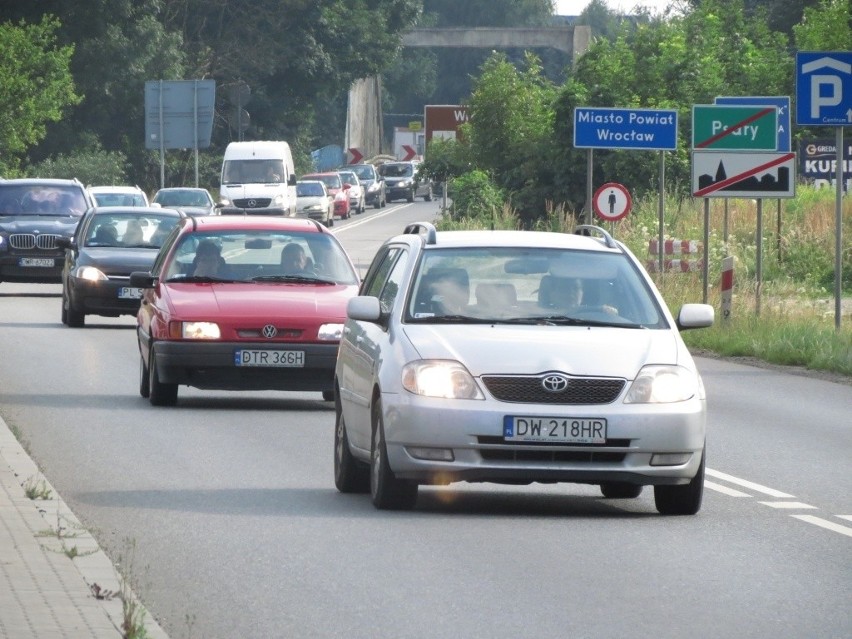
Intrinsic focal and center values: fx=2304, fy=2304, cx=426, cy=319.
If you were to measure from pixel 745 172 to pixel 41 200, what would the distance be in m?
12.7

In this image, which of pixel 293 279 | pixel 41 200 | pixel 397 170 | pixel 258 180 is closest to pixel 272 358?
pixel 293 279

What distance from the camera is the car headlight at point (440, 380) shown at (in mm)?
10938

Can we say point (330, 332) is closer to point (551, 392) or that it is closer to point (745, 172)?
point (551, 392)

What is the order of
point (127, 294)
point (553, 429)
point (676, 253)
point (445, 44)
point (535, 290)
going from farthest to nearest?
point (445, 44), point (676, 253), point (127, 294), point (535, 290), point (553, 429)

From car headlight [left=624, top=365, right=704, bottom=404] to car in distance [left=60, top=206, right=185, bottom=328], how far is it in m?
15.5

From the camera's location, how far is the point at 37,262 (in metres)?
35.0

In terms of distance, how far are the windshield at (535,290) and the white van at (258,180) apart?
51036mm

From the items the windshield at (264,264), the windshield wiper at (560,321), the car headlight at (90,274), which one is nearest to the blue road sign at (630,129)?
the car headlight at (90,274)

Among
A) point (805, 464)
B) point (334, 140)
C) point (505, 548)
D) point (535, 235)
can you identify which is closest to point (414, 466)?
point (505, 548)

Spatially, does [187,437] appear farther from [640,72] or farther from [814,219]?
[640,72]

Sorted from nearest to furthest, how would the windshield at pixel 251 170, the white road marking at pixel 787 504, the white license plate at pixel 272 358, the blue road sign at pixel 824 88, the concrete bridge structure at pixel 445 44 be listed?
the white road marking at pixel 787 504, the white license plate at pixel 272 358, the blue road sign at pixel 824 88, the windshield at pixel 251 170, the concrete bridge structure at pixel 445 44

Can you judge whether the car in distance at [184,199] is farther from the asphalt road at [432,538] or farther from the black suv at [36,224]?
the asphalt road at [432,538]

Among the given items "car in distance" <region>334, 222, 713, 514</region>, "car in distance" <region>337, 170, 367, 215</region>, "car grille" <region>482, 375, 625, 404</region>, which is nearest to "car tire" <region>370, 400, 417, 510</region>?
"car in distance" <region>334, 222, 713, 514</region>

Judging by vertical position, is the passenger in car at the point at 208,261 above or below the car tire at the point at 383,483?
above
